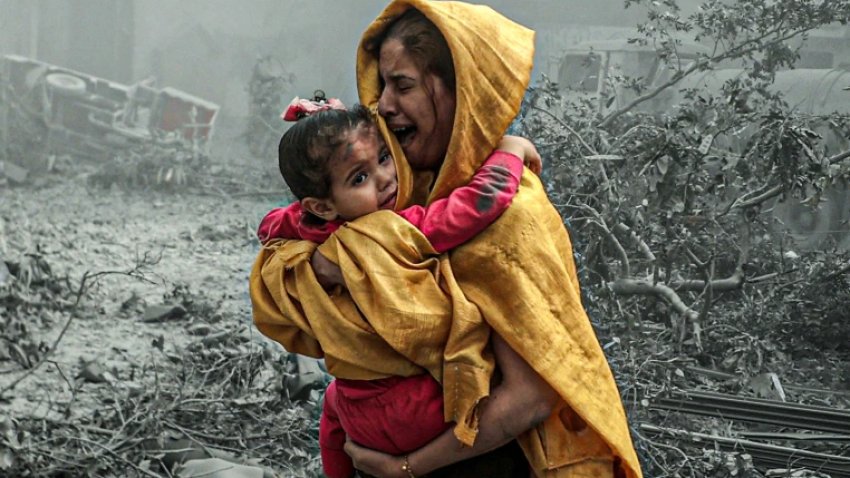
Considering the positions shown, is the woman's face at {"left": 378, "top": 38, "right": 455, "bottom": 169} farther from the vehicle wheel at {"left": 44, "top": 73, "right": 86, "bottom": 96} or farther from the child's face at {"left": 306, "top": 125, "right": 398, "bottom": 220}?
the vehicle wheel at {"left": 44, "top": 73, "right": 86, "bottom": 96}

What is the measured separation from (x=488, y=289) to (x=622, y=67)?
3.35 m

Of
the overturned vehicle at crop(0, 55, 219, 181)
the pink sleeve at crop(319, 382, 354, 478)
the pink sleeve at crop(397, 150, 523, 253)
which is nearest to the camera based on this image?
the pink sleeve at crop(397, 150, 523, 253)

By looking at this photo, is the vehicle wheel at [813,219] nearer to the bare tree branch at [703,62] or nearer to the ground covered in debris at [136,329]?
the bare tree branch at [703,62]

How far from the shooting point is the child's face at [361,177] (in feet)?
5.32

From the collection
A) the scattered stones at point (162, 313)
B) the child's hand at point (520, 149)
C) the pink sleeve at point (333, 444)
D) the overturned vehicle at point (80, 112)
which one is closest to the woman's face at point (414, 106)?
the child's hand at point (520, 149)

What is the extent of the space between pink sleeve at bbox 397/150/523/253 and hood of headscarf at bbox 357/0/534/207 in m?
0.04

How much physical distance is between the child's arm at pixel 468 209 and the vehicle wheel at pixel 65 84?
12.0 feet

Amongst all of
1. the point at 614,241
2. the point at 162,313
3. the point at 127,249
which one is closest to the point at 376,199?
the point at 614,241

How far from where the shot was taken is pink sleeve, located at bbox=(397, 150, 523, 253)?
158 cm

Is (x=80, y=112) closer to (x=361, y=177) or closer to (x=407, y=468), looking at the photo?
(x=361, y=177)

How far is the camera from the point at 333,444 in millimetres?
1896

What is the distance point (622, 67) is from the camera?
4727 mm

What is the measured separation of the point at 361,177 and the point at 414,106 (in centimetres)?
16

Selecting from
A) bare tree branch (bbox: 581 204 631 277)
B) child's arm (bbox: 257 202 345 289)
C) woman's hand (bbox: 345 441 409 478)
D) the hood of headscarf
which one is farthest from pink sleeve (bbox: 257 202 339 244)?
bare tree branch (bbox: 581 204 631 277)
